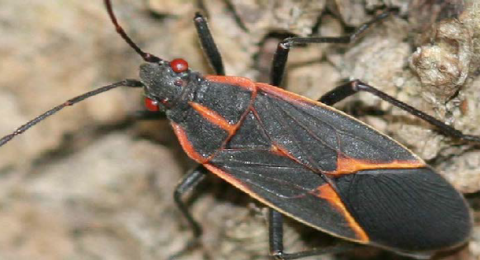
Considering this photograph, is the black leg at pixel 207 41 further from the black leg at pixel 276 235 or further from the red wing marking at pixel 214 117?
→ the black leg at pixel 276 235

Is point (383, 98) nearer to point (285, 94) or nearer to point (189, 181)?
point (285, 94)

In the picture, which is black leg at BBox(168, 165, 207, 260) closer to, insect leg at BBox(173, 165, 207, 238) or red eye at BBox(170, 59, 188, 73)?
insect leg at BBox(173, 165, 207, 238)

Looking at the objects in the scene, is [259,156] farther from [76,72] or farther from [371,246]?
[76,72]

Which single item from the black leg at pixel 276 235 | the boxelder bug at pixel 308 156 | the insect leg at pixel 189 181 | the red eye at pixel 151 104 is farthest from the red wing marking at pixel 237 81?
the black leg at pixel 276 235

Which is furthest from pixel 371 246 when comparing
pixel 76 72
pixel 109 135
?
pixel 76 72

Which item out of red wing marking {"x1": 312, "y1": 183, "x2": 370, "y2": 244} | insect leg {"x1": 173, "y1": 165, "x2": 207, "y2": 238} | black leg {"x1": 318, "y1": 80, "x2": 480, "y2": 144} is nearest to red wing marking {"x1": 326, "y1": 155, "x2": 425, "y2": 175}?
red wing marking {"x1": 312, "y1": 183, "x2": 370, "y2": 244}

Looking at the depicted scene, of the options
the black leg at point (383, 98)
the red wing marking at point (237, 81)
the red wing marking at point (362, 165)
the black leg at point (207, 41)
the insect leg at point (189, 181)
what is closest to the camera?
the red wing marking at point (362, 165)
